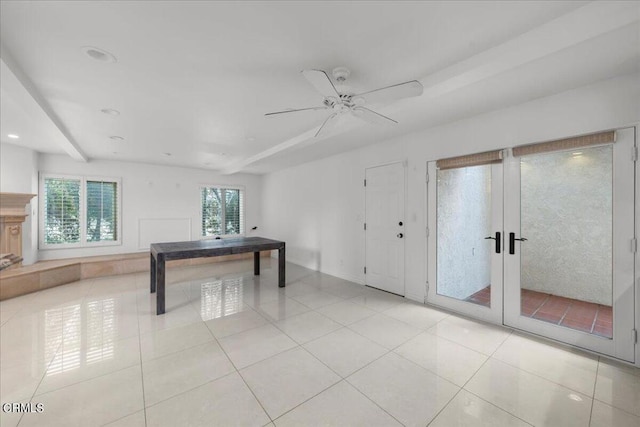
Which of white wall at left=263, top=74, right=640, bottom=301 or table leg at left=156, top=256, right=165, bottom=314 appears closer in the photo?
white wall at left=263, top=74, right=640, bottom=301

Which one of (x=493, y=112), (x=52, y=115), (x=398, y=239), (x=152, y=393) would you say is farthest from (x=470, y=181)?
(x=52, y=115)

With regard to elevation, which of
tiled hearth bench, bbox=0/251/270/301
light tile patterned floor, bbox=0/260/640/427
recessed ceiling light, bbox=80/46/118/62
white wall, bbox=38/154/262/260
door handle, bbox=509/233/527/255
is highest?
recessed ceiling light, bbox=80/46/118/62

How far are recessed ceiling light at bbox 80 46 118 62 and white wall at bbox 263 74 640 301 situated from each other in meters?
3.51

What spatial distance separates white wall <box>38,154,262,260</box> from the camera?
5324 mm

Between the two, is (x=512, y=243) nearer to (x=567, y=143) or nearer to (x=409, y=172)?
(x=567, y=143)

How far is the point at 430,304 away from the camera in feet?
11.8

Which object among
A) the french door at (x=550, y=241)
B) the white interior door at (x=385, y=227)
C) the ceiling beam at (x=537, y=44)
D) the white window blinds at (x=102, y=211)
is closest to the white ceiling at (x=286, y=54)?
the ceiling beam at (x=537, y=44)

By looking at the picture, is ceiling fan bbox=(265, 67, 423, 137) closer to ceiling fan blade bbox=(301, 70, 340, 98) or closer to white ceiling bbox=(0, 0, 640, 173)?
ceiling fan blade bbox=(301, 70, 340, 98)

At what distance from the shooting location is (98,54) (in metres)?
1.99

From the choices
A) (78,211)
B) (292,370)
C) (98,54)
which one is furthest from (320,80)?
(78,211)

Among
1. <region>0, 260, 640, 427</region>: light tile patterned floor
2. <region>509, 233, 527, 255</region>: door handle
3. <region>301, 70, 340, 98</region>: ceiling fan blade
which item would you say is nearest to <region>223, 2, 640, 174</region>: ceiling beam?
<region>301, 70, 340, 98</region>: ceiling fan blade

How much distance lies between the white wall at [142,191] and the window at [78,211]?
0.13 meters

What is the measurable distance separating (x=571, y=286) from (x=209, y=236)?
7220 millimetres

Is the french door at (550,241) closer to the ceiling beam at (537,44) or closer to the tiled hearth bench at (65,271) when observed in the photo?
the ceiling beam at (537,44)
